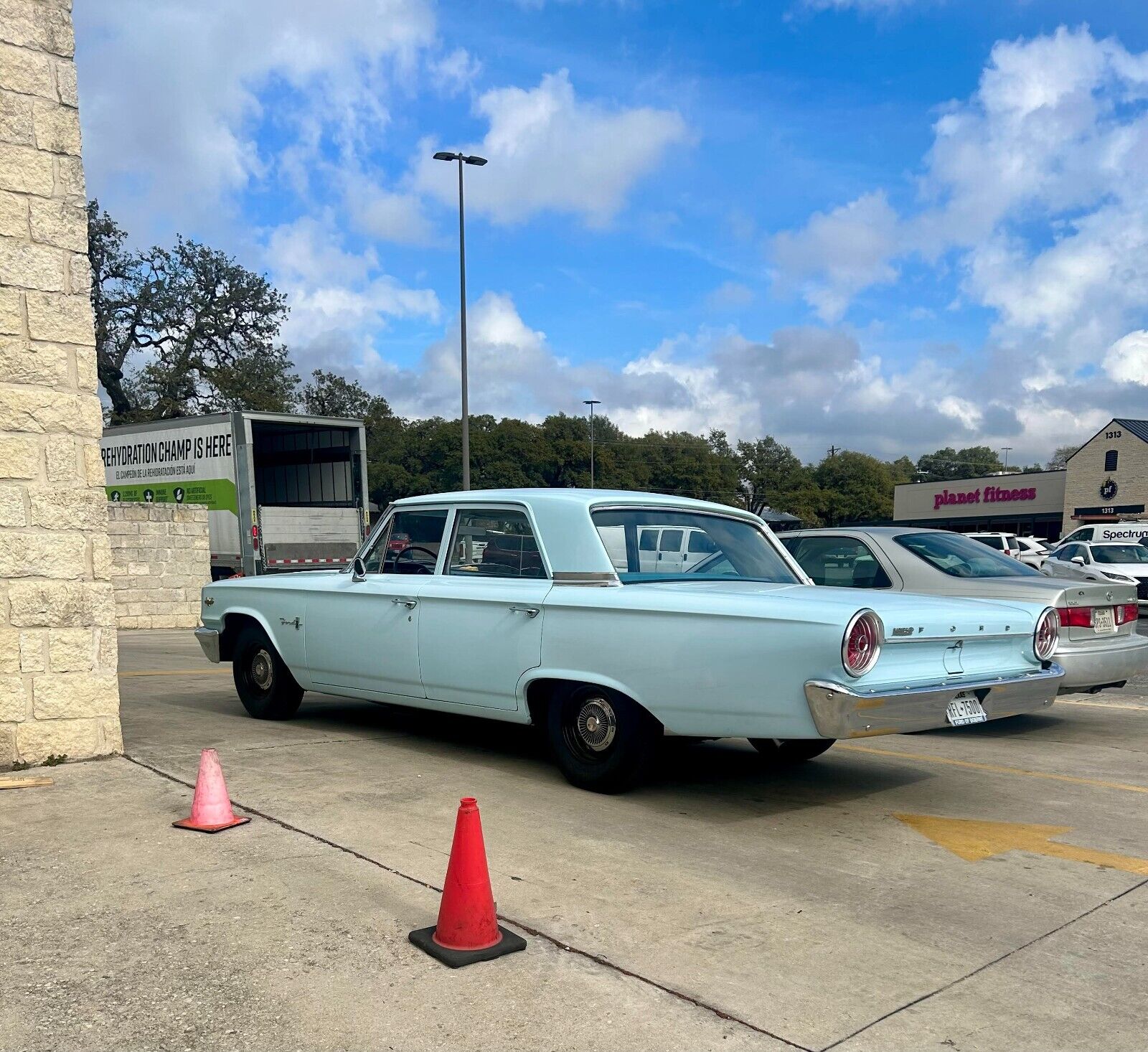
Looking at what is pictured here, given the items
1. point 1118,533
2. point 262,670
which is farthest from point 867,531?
point 1118,533

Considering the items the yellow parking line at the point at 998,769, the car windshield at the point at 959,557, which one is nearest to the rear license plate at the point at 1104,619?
the car windshield at the point at 959,557

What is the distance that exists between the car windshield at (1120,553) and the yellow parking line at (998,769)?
18.6 meters

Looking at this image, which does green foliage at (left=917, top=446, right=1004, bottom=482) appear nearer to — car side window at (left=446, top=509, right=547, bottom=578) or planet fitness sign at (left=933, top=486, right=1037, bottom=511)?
planet fitness sign at (left=933, top=486, right=1037, bottom=511)

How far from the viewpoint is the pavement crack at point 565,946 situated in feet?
10.5

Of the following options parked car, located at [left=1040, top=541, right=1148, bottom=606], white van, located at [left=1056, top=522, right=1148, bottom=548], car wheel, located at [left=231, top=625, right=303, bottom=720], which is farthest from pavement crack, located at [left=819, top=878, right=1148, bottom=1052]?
white van, located at [left=1056, top=522, right=1148, bottom=548]

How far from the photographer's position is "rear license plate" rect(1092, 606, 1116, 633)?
820 cm

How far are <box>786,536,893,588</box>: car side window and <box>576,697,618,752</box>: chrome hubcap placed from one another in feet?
12.2

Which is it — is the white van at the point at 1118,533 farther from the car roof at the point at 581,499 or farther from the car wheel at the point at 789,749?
the car roof at the point at 581,499

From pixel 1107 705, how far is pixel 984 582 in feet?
8.09

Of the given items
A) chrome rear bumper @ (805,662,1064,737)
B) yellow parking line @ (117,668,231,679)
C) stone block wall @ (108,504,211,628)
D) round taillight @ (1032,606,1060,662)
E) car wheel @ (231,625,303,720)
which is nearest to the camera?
chrome rear bumper @ (805,662,1064,737)

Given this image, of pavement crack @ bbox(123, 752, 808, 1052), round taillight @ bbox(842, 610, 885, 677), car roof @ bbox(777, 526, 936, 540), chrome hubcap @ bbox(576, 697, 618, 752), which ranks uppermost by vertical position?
car roof @ bbox(777, 526, 936, 540)

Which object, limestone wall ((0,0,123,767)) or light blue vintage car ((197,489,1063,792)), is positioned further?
limestone wall ((0,0,123,767))

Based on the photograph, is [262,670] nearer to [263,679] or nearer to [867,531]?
[263,679]

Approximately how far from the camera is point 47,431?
6.15m
